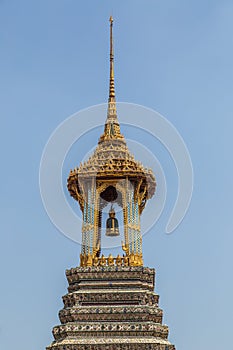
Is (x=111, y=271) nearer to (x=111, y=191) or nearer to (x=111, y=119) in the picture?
(x=111, y=191)

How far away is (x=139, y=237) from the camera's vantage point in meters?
46.9

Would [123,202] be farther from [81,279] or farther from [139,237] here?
[81,279]

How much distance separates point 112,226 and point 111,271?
4.30 meters

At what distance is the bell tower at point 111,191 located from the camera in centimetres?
4650

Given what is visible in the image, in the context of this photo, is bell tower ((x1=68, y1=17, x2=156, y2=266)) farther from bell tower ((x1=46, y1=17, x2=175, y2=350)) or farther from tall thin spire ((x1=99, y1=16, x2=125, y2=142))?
tall thin spire ((x1=99, y1=16, x2=125, y2=142))

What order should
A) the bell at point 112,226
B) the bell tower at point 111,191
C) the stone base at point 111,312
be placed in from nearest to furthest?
the stone base at point 111,312 → the bell tower at point 111,191 → the bell at point 112,226

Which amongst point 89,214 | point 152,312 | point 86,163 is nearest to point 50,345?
point 152,312

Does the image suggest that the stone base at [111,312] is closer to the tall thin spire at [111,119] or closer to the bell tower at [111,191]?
the bell tower at [111,191]

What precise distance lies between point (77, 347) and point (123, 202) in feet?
34.9

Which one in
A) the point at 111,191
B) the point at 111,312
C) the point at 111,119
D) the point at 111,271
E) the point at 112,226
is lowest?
the point at 111,312

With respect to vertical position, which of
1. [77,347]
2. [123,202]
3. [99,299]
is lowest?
[77,347]

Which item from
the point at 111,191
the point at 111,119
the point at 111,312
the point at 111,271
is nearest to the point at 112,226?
the point at 111,191

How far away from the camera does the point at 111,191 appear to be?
49.4 m

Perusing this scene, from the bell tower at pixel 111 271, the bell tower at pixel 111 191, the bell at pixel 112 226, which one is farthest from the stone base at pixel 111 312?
the bell at pixel 112 226
